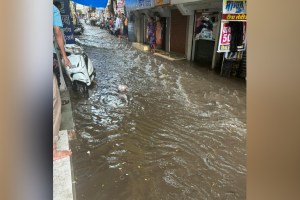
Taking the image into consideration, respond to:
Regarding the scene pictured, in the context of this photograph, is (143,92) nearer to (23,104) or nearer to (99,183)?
(99,183)

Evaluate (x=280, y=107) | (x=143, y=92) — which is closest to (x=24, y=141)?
(x=280, y=107)

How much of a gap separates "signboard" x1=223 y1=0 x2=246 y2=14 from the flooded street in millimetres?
1285

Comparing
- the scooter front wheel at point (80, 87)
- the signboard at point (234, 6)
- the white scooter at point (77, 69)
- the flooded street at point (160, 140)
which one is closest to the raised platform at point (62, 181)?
the flooded street at point (160, 140)

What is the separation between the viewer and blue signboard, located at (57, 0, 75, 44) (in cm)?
310

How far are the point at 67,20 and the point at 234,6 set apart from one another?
2989mm

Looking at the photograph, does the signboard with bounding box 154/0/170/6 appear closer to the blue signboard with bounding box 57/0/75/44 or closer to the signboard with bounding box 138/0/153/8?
the signboard with bounding box 138/0/153/8

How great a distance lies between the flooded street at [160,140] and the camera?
190 cm

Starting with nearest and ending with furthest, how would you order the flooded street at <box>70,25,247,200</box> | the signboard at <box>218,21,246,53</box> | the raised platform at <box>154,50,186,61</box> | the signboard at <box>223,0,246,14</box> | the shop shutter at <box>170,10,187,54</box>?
the flooded street at <box>70,25,247,200</box> → the signboard at <box>223,0,246,14</box> → the signboard at <box>218,21,246,53</box> → the raised platform at <box>154,50,186,61</box> → the shop shutter at <box>170,10,187,54</box>

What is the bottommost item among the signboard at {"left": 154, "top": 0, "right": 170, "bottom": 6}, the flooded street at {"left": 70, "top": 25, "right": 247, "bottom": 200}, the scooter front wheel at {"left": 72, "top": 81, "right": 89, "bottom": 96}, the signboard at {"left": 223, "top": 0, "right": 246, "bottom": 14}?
the flooded street at {"left": 70, "top": 25, "right": 247, "bottom": 200}

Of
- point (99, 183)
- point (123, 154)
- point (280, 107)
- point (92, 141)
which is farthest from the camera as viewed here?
point (92, 141)

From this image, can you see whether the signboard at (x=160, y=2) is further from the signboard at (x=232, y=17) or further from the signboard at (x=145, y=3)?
the signboard at (x=232, y=17)

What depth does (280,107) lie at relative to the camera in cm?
36

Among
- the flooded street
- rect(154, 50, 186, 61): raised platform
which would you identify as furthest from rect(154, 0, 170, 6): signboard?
the flooded street

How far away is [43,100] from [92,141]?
2250 millimetres
